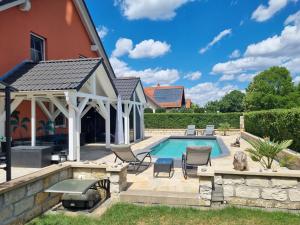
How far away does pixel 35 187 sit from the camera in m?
6.52

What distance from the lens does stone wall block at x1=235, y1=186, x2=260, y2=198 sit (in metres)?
6.59

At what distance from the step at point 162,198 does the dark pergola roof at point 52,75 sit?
15.8ft

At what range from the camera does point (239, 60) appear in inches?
2023

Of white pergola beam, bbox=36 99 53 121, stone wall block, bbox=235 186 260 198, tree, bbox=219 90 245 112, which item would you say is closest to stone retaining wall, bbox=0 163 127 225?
stone wall block, bbox=235 186 260 198

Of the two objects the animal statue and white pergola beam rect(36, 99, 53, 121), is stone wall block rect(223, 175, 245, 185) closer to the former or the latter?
the animal statue

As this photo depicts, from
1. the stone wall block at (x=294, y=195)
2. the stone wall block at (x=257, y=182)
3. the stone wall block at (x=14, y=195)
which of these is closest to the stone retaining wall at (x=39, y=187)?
the stone wall block at (x=14, y=195)

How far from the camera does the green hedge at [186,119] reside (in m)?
30.9

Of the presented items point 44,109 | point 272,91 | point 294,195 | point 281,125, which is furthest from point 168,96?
point 294,195

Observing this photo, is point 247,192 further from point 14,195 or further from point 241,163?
point 14,195

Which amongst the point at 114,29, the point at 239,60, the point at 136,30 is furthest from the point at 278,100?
the point at 114,29

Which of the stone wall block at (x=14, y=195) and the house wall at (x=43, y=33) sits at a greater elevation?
the house wall at (x=43, y=33)

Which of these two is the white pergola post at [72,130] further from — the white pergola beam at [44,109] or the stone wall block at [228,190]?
the stone wall block at [228,190]

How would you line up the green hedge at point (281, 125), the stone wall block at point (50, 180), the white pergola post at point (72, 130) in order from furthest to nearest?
the green hedge at point (281, 125)
the white pergola post at point (72, 130)
the stone wall block at point (50, 180)

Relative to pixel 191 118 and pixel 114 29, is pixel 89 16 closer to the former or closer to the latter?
pixel 114 29
